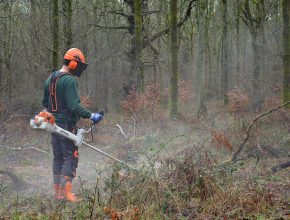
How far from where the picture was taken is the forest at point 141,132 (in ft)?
16.5

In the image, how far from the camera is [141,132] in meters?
12.2

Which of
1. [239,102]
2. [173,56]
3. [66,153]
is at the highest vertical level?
[173,56]

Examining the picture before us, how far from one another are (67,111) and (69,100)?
0.85 ft

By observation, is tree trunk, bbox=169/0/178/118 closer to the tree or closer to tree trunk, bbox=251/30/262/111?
the tree

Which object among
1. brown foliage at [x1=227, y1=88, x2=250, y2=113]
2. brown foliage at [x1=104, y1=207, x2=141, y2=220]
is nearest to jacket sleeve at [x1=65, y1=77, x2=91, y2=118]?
brown foliage at [x1=104, y1=207, x2=141, y2=220]

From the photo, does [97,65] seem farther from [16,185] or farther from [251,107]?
[16,185]

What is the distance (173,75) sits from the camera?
1644 cm

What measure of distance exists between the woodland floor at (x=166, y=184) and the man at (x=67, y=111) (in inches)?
12.1

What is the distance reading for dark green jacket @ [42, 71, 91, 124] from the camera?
6.20m

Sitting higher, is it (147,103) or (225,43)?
(225,43)

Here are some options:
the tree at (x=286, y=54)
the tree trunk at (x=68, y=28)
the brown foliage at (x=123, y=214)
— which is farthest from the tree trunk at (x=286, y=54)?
the brown foliage at (x=123, y=214)

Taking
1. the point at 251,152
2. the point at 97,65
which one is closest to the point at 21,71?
the point at 97,65

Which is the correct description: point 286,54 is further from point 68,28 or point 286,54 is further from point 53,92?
point 53,92

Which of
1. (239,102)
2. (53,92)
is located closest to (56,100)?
(53,92)
